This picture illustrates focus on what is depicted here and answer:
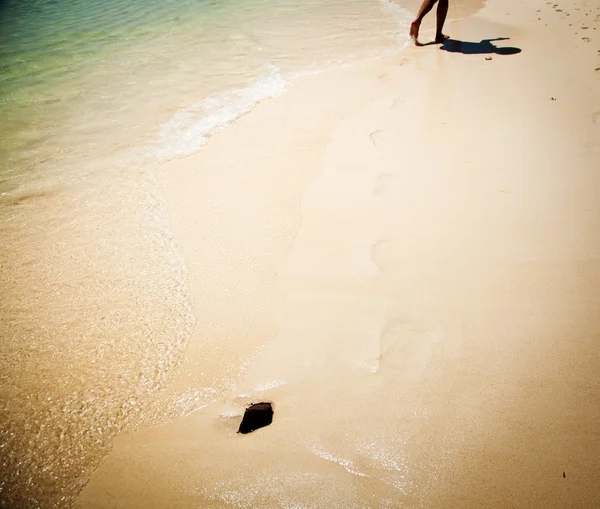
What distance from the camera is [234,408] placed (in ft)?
5.08

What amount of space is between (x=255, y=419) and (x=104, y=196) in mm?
2505

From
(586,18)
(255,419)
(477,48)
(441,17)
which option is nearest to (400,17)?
(441,17)

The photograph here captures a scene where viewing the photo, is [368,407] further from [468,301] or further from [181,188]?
[181,188]

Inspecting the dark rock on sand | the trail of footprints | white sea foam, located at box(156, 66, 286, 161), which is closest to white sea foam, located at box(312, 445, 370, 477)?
the dark rock on sand

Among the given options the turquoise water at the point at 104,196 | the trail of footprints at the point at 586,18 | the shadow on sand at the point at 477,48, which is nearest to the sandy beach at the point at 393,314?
the turquoise water at the point at 104,196

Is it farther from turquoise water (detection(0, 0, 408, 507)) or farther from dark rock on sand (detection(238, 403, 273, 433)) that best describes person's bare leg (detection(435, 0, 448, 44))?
dark rock on sand (detection(238, 403, 273, 433))

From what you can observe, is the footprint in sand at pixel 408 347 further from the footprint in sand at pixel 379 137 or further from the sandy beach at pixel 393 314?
the footprint in sand at pixel 379 137

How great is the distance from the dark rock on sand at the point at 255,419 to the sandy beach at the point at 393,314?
0.05 metres

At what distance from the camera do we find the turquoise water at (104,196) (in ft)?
5.14

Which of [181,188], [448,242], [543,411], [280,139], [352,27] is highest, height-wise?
[352,27]

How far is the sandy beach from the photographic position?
1.32 m

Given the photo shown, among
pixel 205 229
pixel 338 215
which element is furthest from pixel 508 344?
pixel 205 229

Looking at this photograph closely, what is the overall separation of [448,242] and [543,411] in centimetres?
106

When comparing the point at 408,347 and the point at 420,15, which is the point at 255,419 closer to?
the point at 408,347
